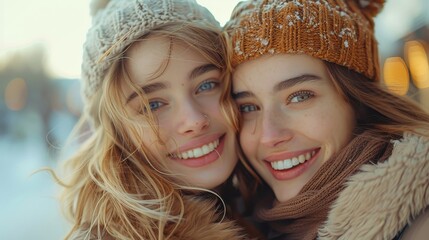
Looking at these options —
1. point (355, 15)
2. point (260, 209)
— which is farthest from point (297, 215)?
point (355, 15)

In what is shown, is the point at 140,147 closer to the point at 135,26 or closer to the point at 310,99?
the point at 135,26

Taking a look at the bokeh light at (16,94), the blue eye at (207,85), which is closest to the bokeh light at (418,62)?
the blue eye at (207,85)

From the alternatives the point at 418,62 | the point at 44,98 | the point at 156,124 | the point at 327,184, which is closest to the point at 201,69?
the point at 156,124

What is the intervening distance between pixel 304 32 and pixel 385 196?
30.8 inches

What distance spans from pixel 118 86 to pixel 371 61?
3.97 feet

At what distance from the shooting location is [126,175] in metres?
2.01

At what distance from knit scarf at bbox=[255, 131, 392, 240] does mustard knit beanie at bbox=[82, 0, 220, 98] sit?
0.90 meters

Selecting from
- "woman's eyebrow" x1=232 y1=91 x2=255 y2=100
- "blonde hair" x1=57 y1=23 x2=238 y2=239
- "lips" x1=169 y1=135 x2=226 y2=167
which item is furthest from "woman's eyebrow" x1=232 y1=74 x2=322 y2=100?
"lips" x1=169 y1=135 x2=226 y2=167

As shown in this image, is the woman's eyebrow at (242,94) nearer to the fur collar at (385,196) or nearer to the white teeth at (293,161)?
the white teeth at (293,161)

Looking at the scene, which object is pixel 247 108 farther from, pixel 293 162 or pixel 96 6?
pixel 96 6

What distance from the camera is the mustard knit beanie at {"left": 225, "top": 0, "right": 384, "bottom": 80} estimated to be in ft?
6.18

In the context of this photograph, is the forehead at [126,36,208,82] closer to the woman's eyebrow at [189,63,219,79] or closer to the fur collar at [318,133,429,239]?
the woman's eyebrow at [189,63,219,79]

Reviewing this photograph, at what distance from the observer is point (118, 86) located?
1.97 m

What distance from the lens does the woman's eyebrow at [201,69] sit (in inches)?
78.0
